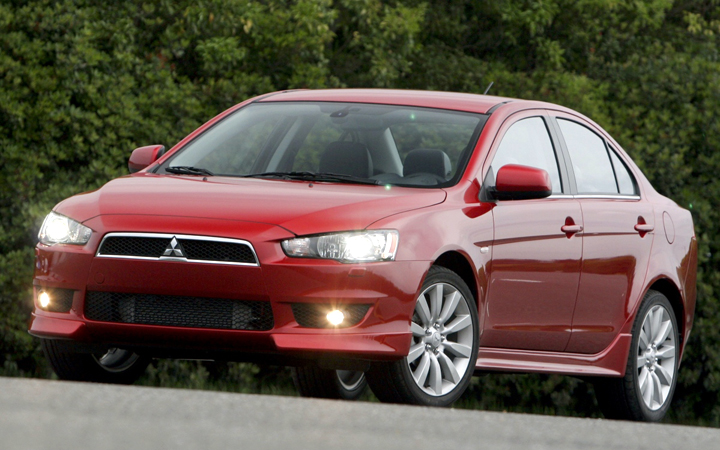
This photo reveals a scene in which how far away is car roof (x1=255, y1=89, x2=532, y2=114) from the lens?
798 cm

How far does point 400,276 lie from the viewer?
6.49m

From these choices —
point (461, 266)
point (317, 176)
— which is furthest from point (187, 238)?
point (461, 266)

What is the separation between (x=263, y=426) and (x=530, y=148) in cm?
344

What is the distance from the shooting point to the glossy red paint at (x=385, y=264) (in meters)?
6.39

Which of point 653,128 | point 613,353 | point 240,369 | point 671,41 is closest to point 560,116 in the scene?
point 613,353

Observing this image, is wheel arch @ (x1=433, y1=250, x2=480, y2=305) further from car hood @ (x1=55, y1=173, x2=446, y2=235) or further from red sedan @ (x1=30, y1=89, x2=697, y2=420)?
car hood @ (x1=55, y1=173, x2=446, y2=235)

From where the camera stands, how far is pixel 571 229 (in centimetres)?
796

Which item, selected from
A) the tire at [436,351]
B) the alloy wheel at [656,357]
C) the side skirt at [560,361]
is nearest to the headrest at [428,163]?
the tire at [436,351]

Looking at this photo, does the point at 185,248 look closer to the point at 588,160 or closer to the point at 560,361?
the point at 560,361

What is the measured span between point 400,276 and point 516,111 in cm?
191

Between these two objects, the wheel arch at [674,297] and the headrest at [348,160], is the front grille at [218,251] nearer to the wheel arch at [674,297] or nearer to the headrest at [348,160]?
the headrest at [348,160]

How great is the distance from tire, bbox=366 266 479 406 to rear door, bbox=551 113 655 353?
132cm

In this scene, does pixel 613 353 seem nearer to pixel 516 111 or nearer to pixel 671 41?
pixel 516 111

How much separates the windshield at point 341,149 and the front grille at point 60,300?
1153 millimetres
